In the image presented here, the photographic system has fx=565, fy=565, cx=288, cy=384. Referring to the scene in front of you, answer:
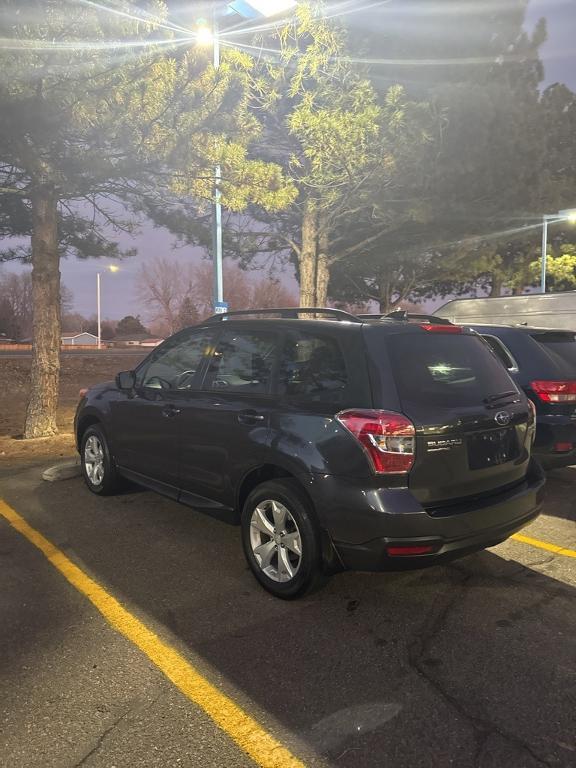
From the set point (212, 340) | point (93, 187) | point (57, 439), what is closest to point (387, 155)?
point (93, 187)

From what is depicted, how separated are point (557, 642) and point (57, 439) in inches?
310

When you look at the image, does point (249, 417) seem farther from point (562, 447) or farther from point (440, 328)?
point (562, 447)

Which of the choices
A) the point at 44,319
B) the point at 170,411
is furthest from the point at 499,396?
the point at 44,319

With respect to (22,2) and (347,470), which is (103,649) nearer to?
(347,470)

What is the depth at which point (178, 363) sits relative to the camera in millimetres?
4551

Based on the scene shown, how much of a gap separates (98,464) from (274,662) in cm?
324

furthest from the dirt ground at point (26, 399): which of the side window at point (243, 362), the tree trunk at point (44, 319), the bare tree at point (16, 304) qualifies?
the bare tree at point (16, 304)

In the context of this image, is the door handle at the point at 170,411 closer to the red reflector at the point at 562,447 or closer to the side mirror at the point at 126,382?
the side mirror at the point at 126,382

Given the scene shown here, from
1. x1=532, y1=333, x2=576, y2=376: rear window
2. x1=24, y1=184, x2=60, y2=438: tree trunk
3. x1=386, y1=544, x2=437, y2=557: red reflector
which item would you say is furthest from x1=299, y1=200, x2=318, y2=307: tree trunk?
x1=386, y1=544, x2=437, y2=557: red reflector

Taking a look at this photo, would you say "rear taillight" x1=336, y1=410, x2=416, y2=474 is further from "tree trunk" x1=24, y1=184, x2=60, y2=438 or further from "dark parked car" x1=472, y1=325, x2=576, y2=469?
"tree trunk" x1=24, y1=184, x2=60, y2=438

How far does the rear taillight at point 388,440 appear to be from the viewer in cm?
293

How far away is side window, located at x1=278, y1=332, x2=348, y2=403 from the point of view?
Result: 321 centimetres

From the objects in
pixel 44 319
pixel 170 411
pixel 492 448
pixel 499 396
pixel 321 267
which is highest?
pixel 321 267

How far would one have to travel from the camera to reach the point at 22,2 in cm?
679
